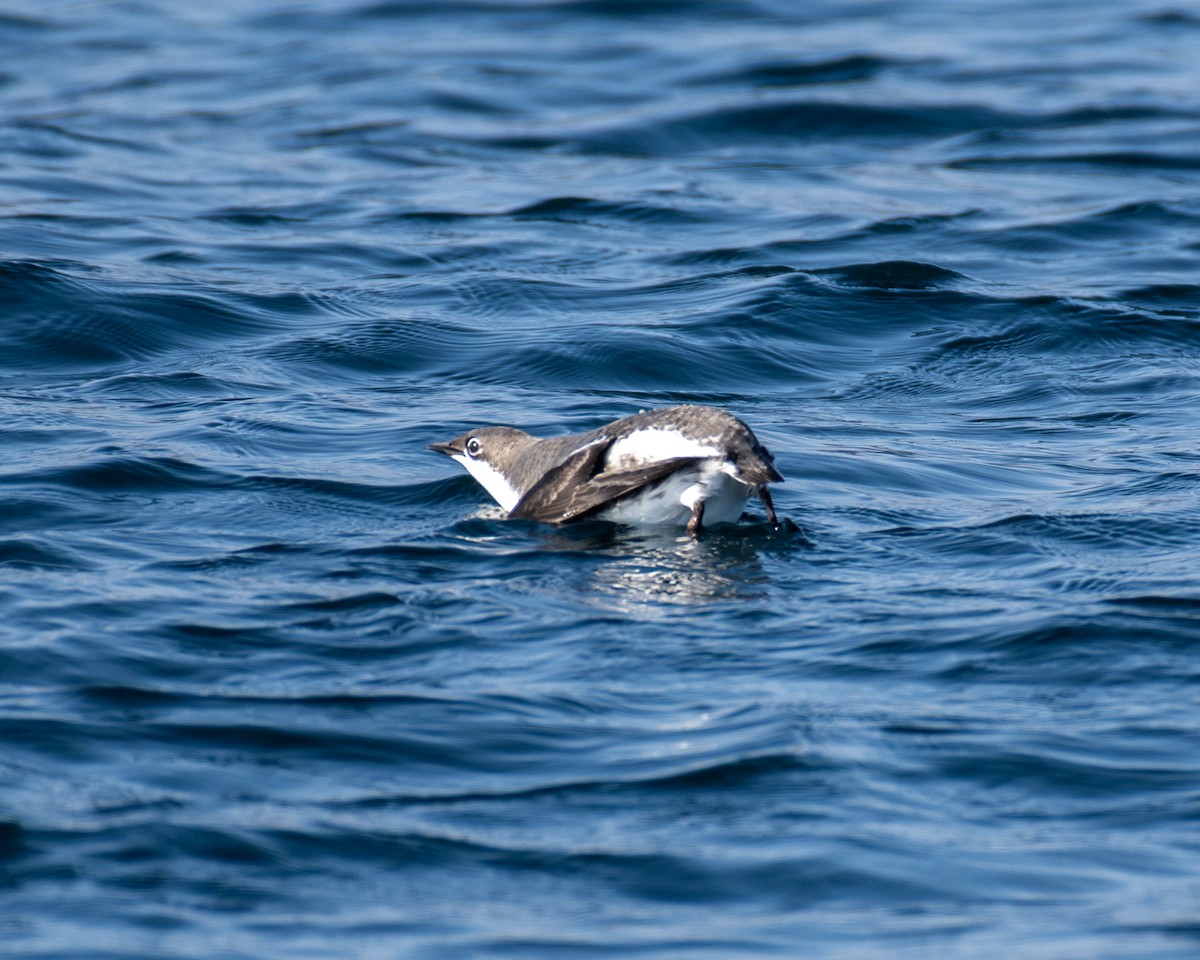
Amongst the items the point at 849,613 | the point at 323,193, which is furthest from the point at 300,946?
the point at 323,193

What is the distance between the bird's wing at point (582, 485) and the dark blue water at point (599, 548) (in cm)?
17

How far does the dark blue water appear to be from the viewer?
5.32m

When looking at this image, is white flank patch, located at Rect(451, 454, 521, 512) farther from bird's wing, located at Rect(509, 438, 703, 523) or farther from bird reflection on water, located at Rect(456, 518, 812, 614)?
bird's wing, located at Rect(509, 438, 703, 523)

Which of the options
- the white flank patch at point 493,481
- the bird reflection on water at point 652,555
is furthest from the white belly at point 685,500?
the white flank patch at point 493,481

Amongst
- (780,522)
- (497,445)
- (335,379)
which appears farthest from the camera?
(335,379)

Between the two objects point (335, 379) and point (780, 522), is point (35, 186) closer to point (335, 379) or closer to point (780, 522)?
point (335, 379)

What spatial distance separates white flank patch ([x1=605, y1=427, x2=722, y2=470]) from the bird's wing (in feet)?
0.14

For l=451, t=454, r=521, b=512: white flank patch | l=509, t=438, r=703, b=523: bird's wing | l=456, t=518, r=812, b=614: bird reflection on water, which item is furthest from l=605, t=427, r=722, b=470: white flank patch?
l=451, t=454, r=521, b=512: white flank patch

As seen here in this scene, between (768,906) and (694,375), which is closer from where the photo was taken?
(768,906)

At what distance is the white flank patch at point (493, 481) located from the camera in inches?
369

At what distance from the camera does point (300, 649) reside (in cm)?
703

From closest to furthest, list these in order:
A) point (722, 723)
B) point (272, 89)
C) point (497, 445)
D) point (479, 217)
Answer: point (722, 723) < point (497, 445) < point (479, 217) < point (272, 89)

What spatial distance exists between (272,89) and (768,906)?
750 inches

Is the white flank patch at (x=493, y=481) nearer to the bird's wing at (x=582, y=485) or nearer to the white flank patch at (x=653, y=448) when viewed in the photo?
the bird's wing at (x=582, y=485)
